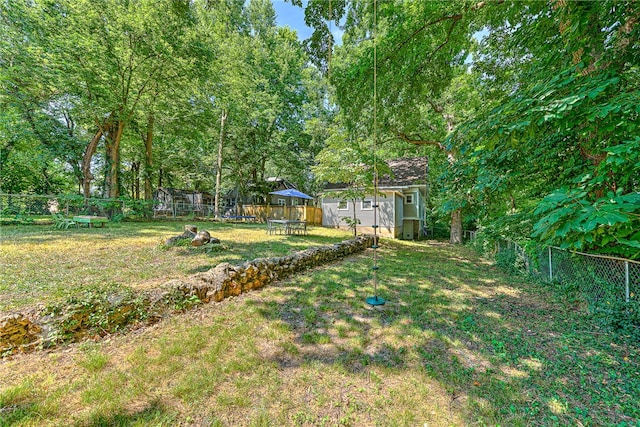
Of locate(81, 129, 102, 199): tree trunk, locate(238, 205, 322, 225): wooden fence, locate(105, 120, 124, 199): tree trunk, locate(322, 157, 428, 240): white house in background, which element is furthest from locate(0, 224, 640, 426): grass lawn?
locate(238, 205, 322, 225): wooden fence

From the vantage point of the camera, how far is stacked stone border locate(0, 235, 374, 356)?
245cm

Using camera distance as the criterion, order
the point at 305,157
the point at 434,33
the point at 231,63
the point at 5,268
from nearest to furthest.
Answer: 1. the point at 5,268
2. the point at 434,33
3. the point at 231,63
4. the point at 305,157

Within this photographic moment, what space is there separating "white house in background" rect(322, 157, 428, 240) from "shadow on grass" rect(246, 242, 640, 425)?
9613 millimetres

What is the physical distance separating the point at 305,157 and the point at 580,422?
22.7 m

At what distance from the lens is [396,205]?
49.2 feet

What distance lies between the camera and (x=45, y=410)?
178 centimetres

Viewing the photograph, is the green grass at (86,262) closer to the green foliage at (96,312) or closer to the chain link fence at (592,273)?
the green foliage at (96,312)

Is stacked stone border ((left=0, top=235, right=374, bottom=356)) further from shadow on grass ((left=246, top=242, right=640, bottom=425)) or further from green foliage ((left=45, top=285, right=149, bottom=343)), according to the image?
shadow on grass ((left=246, top=242, right=640, bottom=425))

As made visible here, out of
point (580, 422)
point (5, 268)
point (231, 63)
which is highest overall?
point (231, 63)

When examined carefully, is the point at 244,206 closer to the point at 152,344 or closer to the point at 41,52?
the point at 41,52

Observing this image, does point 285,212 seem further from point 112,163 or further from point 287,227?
point 112,163

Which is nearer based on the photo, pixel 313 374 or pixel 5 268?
pixel 313 374

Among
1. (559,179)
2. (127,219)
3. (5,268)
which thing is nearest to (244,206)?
(127,219)

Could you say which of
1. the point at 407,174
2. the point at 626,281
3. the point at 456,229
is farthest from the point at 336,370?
the point at 407,174
